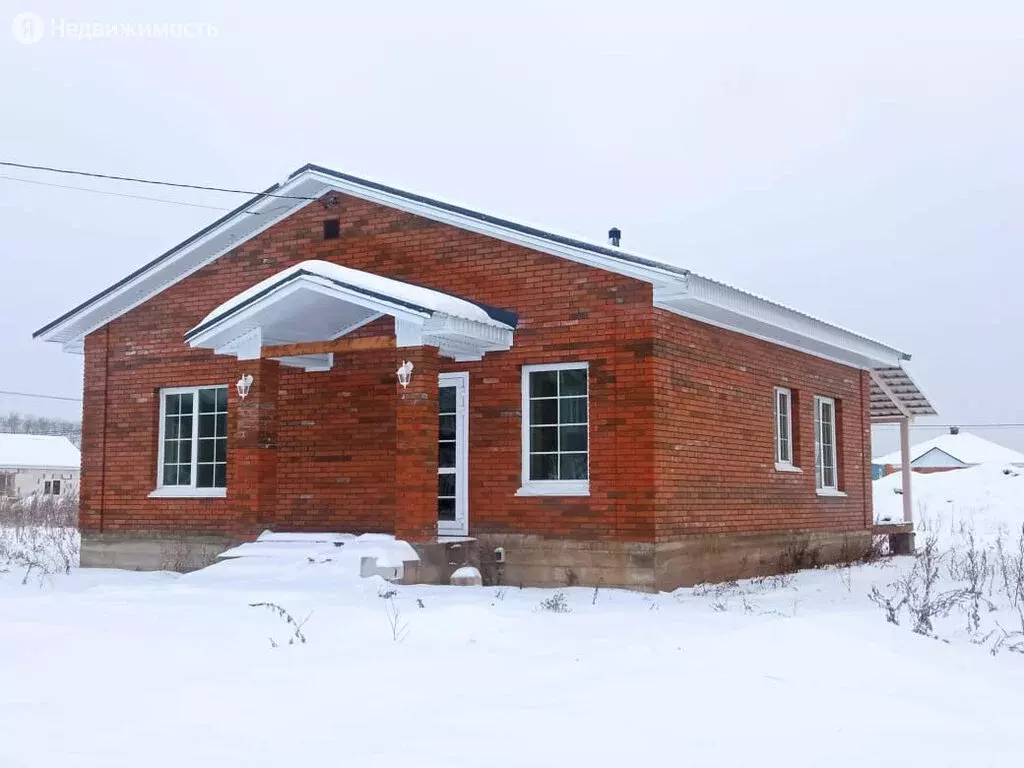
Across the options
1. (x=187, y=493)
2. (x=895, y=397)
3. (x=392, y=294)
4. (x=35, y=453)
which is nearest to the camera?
(x=392, y=294)

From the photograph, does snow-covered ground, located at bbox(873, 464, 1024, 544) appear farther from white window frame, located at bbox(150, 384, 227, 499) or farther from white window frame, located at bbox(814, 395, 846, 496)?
white window frame, located at bbox(150, 384, 227, 499)

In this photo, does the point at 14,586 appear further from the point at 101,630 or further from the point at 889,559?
the point at 889,559

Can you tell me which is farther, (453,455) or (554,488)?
(453,455)

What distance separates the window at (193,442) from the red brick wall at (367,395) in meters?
0.17

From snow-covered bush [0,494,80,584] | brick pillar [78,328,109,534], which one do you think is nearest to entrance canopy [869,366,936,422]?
brick pillar [78,328,109,534]

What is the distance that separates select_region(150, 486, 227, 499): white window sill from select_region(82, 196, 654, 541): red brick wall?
0.28 feet

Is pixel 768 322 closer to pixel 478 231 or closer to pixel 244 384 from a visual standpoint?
pixel 478 231

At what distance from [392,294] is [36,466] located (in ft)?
184

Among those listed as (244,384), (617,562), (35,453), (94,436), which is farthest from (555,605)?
(35,453)

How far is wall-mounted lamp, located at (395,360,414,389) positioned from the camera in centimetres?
1146

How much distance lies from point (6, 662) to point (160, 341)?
28.6ft

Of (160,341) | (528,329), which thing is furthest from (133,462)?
(528,329)

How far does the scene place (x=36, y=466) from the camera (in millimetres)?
60906

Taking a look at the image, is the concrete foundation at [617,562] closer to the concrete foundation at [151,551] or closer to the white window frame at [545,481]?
the white window frame at [545,481]
